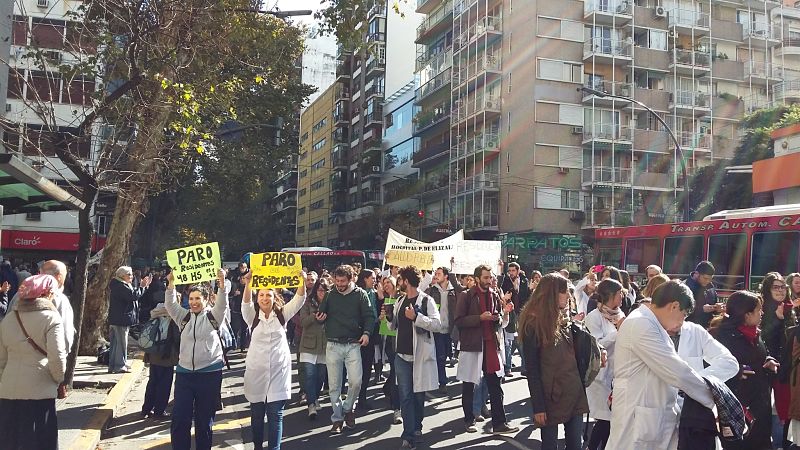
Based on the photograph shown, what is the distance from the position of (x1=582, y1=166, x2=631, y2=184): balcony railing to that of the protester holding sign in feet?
117

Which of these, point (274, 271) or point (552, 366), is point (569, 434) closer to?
point (552, 366)

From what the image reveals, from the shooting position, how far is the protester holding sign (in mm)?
6359

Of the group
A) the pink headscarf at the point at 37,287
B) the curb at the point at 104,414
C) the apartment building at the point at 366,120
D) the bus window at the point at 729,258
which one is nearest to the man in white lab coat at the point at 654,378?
the pink headscarf at the point at 37,287

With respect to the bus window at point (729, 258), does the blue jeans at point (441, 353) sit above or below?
below

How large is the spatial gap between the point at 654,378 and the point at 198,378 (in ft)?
13.3

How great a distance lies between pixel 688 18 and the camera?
42719mm

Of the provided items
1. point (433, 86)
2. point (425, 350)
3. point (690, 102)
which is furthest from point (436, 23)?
point (425, 350)

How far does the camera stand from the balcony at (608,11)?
1615 inches

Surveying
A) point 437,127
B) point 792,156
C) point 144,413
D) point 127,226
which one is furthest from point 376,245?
point 144,413

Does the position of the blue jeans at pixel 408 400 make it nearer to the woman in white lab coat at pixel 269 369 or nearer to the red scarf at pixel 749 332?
the woman in white lab coat at pixel 269 369

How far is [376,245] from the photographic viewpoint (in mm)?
55219

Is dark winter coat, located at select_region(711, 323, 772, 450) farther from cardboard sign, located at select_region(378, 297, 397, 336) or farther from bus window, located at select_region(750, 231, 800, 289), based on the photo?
bus window, located at select_region(750, 231, 800, 289)

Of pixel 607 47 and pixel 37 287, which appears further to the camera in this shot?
pixel 607 47

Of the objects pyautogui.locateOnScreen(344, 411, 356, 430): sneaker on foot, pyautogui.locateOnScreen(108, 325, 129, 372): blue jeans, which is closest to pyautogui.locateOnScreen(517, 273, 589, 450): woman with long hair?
pyautogui.locateOnScreen(344, 411, 356, 430): sneaker on foot
